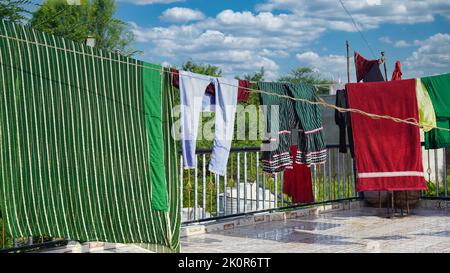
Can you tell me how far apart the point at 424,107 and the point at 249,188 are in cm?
262

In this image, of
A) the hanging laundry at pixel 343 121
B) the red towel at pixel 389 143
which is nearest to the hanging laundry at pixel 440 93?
the red towel at pixel 389 143

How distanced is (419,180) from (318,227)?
143cm

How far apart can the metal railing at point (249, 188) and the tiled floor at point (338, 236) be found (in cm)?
33

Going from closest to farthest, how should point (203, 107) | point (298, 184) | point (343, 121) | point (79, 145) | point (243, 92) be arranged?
point (79, 145) → point (203, 107) → point (243, 92) → point (343, 121) → point (298, 184)

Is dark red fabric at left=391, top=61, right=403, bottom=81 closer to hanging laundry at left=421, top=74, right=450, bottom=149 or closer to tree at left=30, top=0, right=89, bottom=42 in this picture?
hanging laundry at left=421, top=74, right=450, bottom=149

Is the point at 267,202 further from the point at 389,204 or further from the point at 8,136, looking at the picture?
the point at 8,136

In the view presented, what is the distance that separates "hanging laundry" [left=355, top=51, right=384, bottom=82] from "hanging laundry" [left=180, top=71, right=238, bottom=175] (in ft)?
10.7

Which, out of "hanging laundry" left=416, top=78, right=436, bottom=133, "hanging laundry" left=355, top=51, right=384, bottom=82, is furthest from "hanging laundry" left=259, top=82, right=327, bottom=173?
"hanging laundry" left=355, top=51, right=384, bottom=82

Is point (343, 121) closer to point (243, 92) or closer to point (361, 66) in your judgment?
point (361, 66)

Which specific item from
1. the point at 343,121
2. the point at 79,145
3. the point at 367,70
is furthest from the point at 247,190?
the point at 79,145

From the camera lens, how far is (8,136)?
4.19 meters

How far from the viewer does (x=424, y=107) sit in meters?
6.98

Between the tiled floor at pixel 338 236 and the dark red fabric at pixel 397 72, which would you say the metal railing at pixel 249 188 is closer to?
the tiled floor at pixel 338 236

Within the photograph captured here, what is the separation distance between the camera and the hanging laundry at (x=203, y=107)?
5.47 metres
